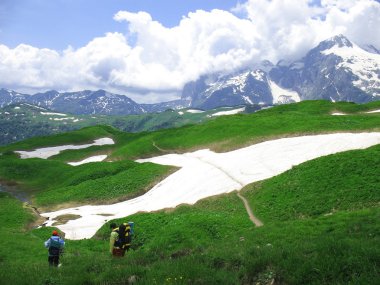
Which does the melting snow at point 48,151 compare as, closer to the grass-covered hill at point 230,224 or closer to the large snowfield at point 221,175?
the grass-covered hill at point 230,224

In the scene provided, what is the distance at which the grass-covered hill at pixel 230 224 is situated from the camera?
1506 centimetres

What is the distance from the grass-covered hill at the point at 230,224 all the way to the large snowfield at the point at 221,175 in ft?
11.8

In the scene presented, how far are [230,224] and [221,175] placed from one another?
22.6m

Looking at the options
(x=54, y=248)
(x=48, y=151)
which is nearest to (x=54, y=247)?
(x=54, y=248)

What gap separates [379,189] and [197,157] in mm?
47062

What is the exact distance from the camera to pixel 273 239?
23.8 metres

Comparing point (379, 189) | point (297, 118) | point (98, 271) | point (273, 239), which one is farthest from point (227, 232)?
point (297, 118)

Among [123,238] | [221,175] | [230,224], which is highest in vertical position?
[221,175]

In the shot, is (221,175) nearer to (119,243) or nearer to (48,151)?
(119,243)

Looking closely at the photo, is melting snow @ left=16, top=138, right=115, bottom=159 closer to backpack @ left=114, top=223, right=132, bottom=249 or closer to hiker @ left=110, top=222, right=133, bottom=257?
backpack @ left=114, top=223, right=132, bottom=249

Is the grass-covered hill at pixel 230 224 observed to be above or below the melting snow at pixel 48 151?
below

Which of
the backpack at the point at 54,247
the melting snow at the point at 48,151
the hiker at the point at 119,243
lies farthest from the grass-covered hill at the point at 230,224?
the melting snow at the point at 48,151

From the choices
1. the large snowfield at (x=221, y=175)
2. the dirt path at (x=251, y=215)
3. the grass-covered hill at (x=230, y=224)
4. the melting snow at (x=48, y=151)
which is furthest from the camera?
the melting snow at (x=48, y=151)

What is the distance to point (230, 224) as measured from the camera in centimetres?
3562
